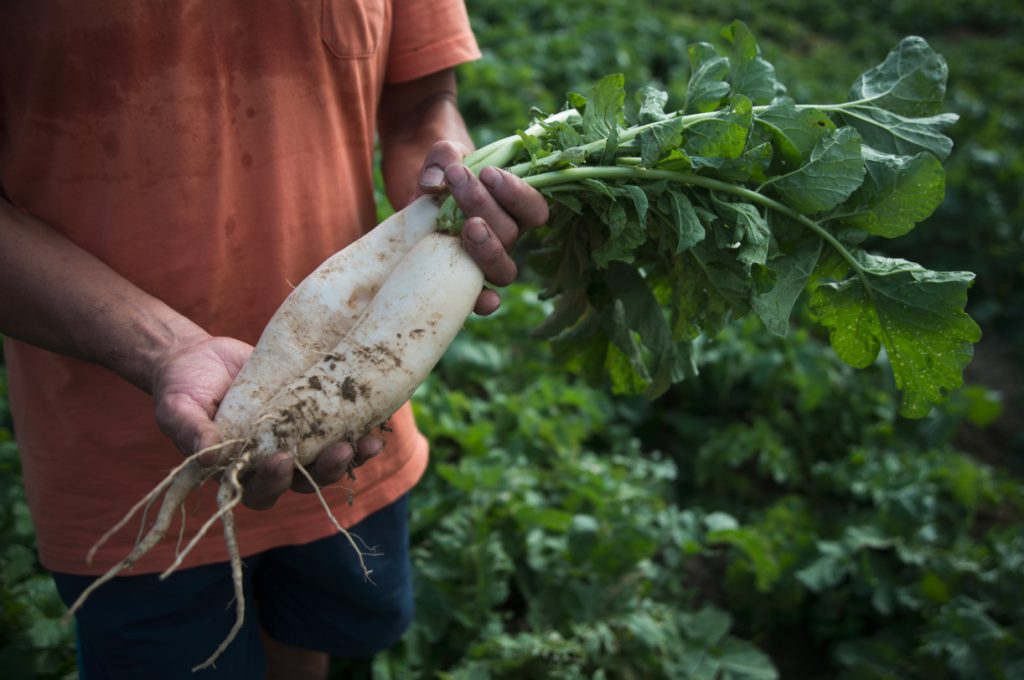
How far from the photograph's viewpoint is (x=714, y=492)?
4121mm

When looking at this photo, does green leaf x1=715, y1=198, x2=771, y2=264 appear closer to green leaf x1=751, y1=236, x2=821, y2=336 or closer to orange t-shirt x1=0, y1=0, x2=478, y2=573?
green leaf x1=751, y1=236, x2=821, y2=336

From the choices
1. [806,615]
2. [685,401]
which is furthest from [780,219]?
[685,401]

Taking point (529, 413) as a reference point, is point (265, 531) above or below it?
above

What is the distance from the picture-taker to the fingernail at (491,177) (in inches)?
67.7

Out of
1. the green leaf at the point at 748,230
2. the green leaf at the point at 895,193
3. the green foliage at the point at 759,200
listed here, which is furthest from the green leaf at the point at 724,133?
the green leaf at the point at 895,193

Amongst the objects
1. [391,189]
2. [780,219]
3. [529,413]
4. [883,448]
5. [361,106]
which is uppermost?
[361,106]

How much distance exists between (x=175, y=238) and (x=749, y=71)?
4.56 ft

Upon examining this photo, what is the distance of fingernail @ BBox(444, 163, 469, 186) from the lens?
5.64 feet

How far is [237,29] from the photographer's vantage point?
5.47 feet

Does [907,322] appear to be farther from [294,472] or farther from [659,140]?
[294,472]

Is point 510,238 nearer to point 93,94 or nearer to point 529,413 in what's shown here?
point 93,94

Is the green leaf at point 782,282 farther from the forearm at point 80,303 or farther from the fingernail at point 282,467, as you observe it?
the forearm at point 80,303

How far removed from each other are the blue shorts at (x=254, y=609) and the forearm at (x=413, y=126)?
853 millimetres

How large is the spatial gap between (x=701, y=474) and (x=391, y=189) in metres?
2.42
